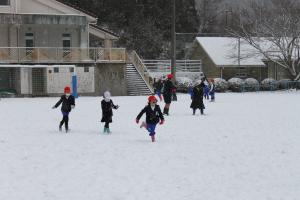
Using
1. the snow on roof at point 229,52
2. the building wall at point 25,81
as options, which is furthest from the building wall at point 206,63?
the building wall at point 25,81

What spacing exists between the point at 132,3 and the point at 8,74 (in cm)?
2548

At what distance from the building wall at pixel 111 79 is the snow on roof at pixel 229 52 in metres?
16.8

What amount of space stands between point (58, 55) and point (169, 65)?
19490 mm

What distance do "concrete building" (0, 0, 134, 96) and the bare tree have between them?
16385 millimetres

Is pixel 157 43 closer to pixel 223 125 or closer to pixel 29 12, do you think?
pixel 29 12

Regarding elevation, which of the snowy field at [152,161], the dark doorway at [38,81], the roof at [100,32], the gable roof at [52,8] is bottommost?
the snowy field at [152,161]

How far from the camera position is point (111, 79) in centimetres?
Result: 3975

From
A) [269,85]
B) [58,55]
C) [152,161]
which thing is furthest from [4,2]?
[152,161]

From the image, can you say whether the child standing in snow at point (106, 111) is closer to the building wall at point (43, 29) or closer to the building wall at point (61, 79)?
the building wall at point (61, 79)

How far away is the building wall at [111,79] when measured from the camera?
3952 cm

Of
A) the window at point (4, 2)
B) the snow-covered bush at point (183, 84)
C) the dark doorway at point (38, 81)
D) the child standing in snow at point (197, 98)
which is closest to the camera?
the child standing in snow at point (197, 98)

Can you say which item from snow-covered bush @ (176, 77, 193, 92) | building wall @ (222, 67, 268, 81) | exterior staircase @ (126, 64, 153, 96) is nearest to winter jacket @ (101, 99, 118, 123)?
exterior staircase @ (126, 64, 153, 96)

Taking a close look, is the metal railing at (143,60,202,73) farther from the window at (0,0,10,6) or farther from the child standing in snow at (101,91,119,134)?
the child standing in snow at (101,91,119,134)

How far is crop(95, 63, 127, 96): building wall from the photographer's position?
39.5 m
